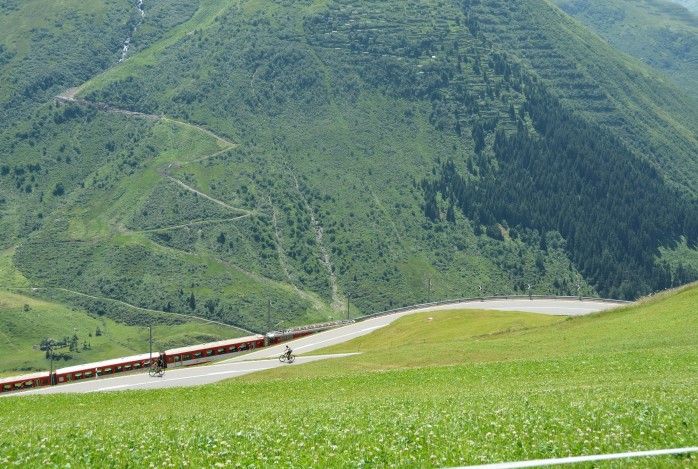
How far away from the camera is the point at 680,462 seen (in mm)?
15555

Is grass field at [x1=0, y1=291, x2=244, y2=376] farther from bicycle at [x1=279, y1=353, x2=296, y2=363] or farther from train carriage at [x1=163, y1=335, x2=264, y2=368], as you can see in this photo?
bicycle at [x1=279, y1=353, x2=296, y2=363]

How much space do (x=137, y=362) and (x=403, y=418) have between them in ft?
303

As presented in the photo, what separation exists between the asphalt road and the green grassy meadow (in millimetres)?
28242

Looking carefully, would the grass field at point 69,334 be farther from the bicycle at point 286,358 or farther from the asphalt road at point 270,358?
the bicycle at point 286,358

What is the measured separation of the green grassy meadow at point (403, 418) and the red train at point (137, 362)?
183 ft

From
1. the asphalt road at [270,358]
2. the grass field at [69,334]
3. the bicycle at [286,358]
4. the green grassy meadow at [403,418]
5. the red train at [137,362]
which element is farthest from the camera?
the grass field at [69,334]

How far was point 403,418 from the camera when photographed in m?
22.8

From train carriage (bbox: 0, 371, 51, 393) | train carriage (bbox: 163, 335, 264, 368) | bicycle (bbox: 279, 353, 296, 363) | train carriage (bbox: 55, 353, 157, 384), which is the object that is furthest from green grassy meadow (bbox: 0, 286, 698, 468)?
train carriage (bbox: 163, 335, 264, 368)

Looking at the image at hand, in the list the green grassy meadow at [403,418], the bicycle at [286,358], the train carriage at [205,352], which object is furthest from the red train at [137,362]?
the green grassy meadow at [403,418]

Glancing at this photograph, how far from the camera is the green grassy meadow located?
1784cm

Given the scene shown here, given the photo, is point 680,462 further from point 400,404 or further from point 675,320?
point 675,320

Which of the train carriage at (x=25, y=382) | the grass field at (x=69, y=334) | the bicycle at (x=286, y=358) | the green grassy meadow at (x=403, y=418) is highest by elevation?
the grass field at (x=69, y=334)

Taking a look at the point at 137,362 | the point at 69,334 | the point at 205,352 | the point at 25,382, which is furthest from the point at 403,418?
the point at 69,334

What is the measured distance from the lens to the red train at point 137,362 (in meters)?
99.9
